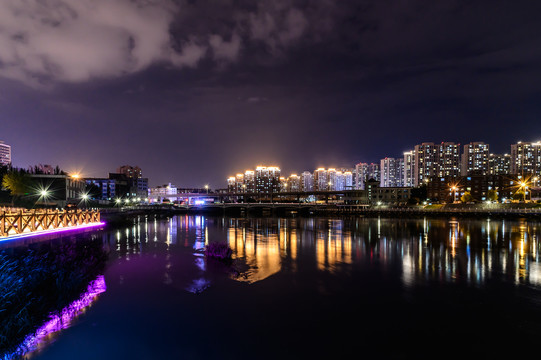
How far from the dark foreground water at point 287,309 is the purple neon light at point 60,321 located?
0.05 meters

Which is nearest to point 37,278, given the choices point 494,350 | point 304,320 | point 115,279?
point 115,279

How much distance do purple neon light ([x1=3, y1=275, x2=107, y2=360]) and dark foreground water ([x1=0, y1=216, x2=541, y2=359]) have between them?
0.05 metres

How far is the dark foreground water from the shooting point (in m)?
10.1

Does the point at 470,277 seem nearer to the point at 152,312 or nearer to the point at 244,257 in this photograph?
the point at 244,257

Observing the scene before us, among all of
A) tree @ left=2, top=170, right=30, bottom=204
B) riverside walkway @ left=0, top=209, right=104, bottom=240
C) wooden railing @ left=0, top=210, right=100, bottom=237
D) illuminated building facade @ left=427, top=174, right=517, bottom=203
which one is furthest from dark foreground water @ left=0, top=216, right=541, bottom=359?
illuminated building facade @ left=427, top=174, right=517, bottom=203

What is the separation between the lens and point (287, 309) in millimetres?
13453

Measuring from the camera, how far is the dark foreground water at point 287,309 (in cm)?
1012

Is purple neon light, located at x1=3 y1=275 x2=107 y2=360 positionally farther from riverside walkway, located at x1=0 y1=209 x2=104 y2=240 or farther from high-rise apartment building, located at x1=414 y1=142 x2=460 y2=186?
high-rise apartment building, located at x1=414 y1=142 x2=460 y2=186

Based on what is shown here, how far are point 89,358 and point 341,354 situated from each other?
811cm

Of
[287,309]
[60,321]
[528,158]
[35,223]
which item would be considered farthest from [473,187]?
[60,321]

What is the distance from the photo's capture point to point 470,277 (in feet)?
61.9

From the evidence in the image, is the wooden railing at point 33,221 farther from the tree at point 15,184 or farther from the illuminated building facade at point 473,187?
the illuminated building facade at point 473,187

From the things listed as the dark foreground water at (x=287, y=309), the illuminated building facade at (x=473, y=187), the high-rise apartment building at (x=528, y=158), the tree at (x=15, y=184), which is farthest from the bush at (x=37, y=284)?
the high-rise apartment building at (x=528, y=158)

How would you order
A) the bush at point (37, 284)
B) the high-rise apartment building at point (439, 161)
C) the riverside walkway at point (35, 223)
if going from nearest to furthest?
1. the bush at point (37, 284)
2. the riverside walkway at point (35, 223)
3. the high-rise apartment building at point (439, 161)
